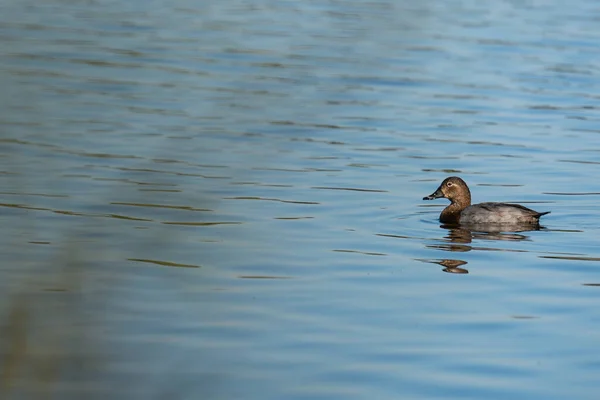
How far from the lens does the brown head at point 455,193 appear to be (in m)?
12.0

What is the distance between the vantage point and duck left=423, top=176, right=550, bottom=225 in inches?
432

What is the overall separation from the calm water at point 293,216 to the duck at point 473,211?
0.60ft

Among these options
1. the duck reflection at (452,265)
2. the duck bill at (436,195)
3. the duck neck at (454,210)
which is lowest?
the duck reflection at (452,265)

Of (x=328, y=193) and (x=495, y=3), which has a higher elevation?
(x=495, y=3)

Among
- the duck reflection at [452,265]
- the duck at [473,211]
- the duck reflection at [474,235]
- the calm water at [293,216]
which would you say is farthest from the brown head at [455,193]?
the duck reflection at [452,265]

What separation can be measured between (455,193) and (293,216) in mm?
1907

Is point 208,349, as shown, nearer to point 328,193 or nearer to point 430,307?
point 430,307

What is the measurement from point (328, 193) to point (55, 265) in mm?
9748

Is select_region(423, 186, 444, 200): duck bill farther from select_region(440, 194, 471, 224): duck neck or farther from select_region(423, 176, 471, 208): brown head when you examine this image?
select_region(440, 194, 471, 224): duck neck

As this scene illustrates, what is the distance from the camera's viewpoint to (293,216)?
1098 centimetres

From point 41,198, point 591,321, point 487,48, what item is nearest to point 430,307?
point 591,321

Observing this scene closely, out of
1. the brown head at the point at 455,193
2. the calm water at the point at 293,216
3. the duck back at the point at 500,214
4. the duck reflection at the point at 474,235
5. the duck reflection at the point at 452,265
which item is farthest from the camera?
the brown head at the point at 455,193

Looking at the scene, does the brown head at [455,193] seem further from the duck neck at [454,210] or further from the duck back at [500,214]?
the duck back at [500,214]

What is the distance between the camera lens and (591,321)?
25.0 ft
